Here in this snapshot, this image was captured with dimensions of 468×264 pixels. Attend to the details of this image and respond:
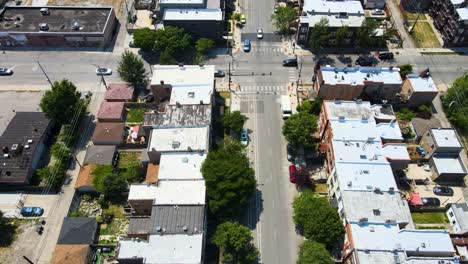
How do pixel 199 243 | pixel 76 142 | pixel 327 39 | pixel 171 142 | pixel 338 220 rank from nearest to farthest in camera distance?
1. pixel 199 243
2. pixel 338 220
3. pixel 171 142
4. pixel 76 142
5. pixel 327 39

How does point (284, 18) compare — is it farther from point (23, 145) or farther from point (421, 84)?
point (23, 145)

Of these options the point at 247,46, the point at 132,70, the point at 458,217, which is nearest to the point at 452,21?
the point at 247,46

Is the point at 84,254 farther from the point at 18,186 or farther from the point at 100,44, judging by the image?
the point at 100,44

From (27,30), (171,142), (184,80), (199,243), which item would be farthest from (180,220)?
(27,30)

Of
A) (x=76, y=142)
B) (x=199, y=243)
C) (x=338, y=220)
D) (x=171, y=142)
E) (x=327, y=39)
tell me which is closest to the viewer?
(x=199, y=243)

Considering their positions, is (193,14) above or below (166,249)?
above
